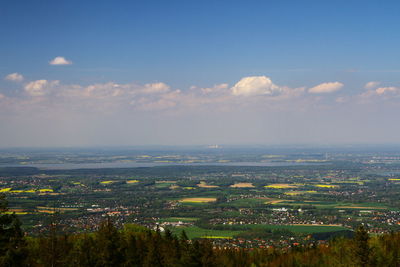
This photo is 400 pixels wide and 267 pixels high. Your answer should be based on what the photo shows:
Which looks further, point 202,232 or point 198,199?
point 198,199

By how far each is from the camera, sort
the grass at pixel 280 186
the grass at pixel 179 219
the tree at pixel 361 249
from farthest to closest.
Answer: the grass at pixel 280 186, the grass at pixel 179 219, the tree at pixel 361 249

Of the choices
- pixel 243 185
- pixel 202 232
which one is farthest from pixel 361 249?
pixel 243 185

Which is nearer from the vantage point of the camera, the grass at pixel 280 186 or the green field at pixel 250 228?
the green field at pixel 250 228

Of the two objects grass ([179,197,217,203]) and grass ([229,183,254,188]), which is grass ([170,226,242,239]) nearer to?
grass ([179,197,217,203])

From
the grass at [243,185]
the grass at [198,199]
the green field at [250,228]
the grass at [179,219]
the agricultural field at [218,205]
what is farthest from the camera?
the grass at [243,185]

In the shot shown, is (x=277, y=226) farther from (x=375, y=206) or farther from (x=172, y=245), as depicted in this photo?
(x=172, y=245)

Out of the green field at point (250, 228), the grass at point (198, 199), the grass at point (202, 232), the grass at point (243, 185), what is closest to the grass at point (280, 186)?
the grass at point (243, 185)

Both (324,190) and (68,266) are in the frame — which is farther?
(324,190)

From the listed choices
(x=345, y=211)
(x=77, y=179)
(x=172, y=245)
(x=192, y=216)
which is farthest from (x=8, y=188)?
(x=172, y=245)

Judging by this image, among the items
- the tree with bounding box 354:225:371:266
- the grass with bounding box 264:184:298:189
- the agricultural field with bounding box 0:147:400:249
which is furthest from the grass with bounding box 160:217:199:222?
the grass with bounding box 264:184:298:189

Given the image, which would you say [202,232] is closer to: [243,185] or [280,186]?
[280,186]

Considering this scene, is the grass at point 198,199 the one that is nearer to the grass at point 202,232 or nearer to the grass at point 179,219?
the grass at point 179,219
